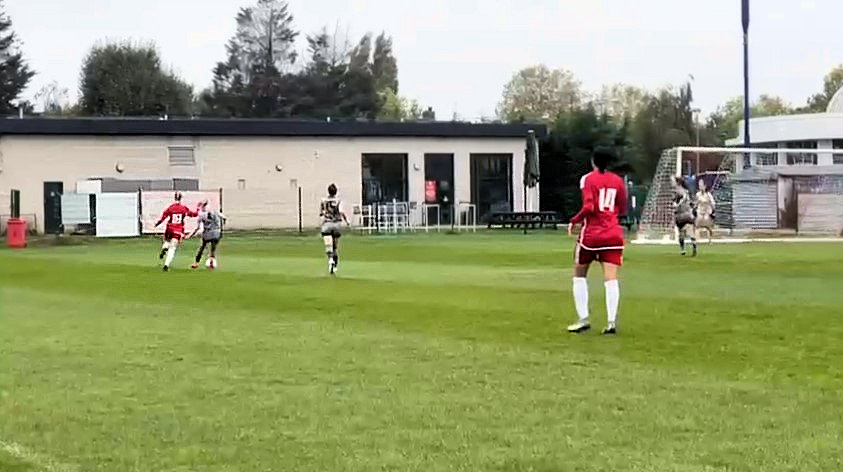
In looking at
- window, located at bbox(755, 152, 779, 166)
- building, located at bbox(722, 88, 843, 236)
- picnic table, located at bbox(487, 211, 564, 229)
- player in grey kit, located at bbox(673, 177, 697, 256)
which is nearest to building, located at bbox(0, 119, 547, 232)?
picnic table, located at bbox(487, 211, 564, 229)

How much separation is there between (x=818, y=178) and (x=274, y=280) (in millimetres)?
32121

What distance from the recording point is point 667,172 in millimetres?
47125

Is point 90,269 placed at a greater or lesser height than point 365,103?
lesser

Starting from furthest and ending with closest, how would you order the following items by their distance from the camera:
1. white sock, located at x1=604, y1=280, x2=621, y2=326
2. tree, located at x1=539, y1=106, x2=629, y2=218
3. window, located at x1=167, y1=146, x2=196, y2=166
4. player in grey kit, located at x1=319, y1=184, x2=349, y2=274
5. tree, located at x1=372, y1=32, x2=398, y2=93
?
tree, located at x1=372, y1=32, x2=398, y2=93 < tree, located at x1=539, y1=106, x2=629, y2=218 < window, located at x1=167, y1=146, x2=196, y2=166 < player in grey kit, located at x1=319, y1=184, x2=349, y2=274 < white sock, located at x1=604, y1=280, x2=621, y2=326

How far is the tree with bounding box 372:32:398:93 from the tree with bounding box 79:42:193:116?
31.9m

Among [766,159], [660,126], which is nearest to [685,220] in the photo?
[766,159]

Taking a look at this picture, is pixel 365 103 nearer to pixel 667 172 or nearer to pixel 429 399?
pixel 667 172

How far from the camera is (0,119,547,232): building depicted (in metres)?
59.7

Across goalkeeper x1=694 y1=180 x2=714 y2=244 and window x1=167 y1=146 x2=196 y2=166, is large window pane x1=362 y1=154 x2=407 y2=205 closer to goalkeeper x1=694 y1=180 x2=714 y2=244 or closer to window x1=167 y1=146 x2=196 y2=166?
window x1=167 y1=146 x2=196 y2=166

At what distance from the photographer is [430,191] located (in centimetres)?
6706

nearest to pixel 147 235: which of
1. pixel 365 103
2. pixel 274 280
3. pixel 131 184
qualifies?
pixel 131 184

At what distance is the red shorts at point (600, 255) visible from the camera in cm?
1424

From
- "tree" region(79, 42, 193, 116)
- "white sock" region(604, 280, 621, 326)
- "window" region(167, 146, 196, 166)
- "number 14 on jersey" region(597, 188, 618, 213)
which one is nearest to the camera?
"number 14 on jersey" region(597, 188, 618, 213)

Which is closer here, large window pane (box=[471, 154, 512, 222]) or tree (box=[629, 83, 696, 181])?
large window pane (box=[471, 154, 512, 222])
